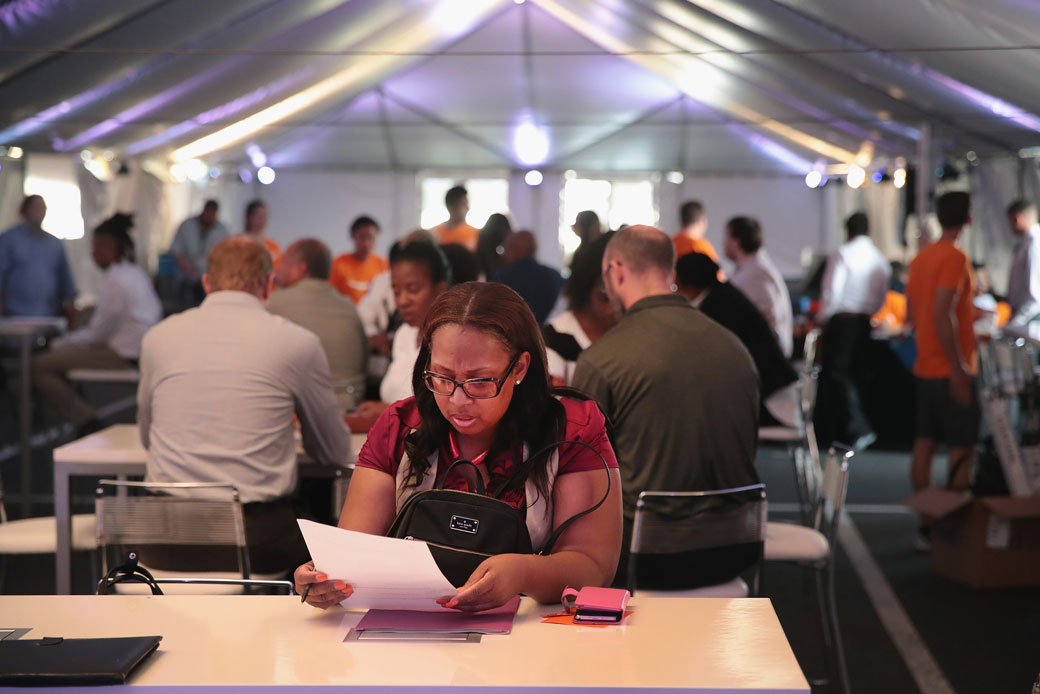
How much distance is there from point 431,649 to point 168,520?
4.42 feet

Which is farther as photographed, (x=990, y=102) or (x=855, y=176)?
(x=855, y=176)

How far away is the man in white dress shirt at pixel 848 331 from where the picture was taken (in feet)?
24.5

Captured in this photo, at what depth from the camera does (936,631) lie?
4066mm

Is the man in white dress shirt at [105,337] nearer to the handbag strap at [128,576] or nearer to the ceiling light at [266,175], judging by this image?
the handbag strap at [128,576]

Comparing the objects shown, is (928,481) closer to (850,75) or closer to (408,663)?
(850,75)

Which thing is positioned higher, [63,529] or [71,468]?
[71,468]

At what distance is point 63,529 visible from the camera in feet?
10.8

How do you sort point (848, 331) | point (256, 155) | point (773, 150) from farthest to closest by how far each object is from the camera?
point (256, 155) < point (773, 150) < point (848, 331)

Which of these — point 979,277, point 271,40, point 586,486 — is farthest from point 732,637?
point 979,277

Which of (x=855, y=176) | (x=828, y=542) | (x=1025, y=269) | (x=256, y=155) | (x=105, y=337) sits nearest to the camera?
(x=828, y=542)

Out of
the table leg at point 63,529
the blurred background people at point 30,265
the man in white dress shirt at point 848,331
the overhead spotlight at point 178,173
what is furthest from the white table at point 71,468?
the overhead spotlight at point 178,173

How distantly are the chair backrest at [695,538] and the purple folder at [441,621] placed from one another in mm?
949

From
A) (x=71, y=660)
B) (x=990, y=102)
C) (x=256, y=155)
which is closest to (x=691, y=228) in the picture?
(x=990, y=102)

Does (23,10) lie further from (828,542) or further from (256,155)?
(256,155)
